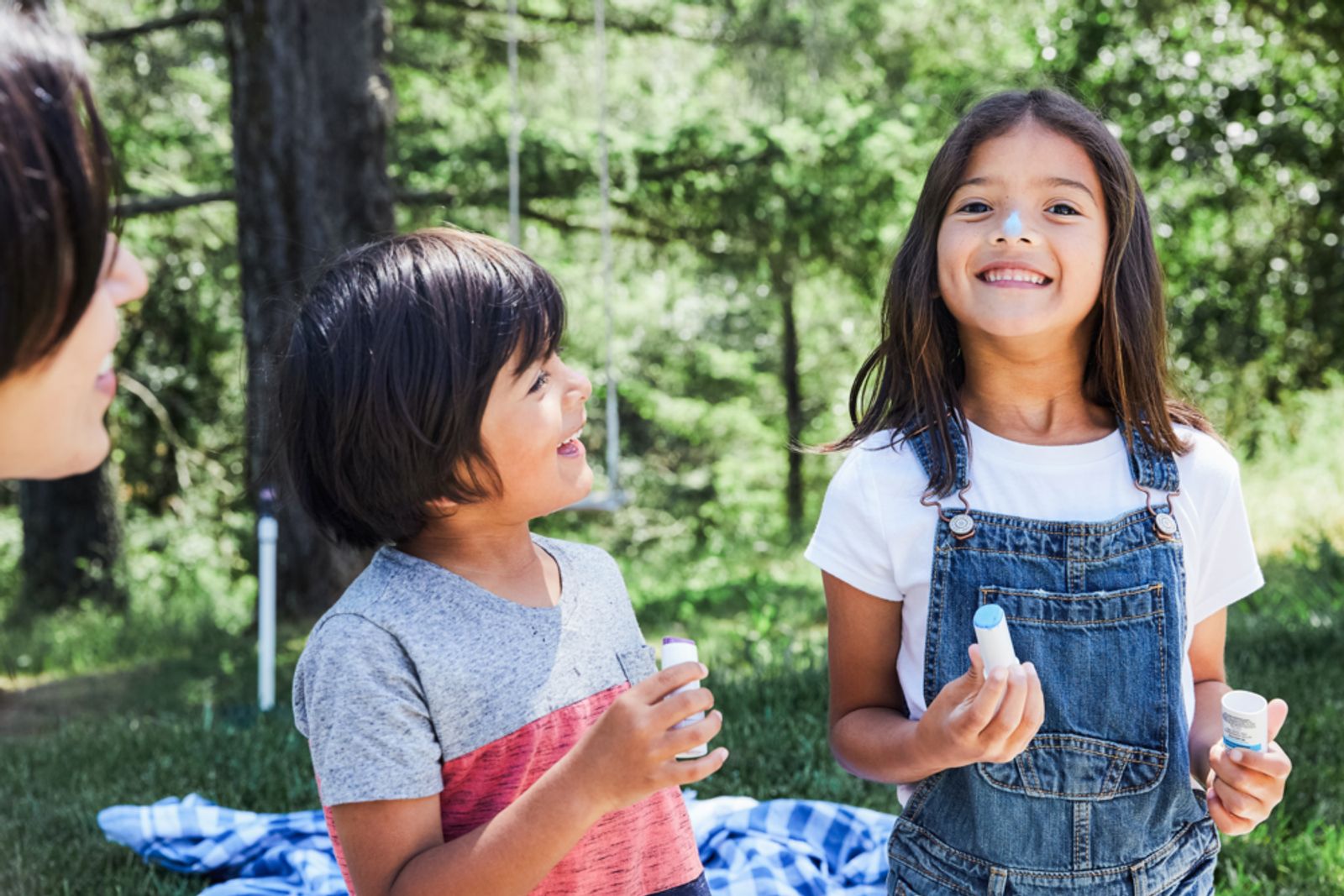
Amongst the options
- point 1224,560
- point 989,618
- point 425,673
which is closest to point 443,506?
point 425,673

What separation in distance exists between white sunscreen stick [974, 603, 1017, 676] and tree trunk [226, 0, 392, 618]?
4079mm

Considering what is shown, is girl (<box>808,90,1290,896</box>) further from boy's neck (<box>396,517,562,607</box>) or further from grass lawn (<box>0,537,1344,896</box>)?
grass lawn (<box>0,537,1344,896</box>)

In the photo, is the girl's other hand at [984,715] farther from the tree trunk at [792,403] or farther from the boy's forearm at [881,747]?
the tree trunk at [792,403]

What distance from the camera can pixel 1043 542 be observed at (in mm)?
1630

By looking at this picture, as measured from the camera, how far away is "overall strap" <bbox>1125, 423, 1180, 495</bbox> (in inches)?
66.9

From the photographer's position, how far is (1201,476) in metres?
1.74

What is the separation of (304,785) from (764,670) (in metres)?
1.41

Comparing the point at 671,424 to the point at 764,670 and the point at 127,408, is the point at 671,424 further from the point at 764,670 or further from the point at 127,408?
the point at 764,670

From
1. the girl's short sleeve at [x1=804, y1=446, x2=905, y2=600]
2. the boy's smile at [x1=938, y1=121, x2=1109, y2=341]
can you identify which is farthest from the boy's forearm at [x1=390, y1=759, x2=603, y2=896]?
the boy's smile at [x1=938, y1=121, x2=1109, y2=341]

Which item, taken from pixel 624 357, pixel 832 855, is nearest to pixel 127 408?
pixel 624 357

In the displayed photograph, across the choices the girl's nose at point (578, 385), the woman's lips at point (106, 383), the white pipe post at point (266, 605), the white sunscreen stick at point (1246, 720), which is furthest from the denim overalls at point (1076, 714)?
the white pipe post at point (266, 605)

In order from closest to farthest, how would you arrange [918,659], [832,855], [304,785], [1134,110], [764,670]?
[918,659]
[832,855]
[304,785]
[764,670]
[1134,110]

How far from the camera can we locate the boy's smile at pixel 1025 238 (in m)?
1.68

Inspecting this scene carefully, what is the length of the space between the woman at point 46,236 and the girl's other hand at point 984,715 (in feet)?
3.18
